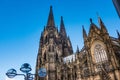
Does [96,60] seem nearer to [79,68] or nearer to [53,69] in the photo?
[79,68]

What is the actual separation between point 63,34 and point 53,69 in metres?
20.3

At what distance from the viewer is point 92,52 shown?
94.8ft

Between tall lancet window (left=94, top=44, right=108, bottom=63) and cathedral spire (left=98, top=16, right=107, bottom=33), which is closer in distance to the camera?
tall lancet window (left=94, top=44, right=108, bottom=63)

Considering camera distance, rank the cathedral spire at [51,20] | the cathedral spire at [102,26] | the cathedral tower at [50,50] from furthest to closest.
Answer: the cathedral spire at [51,20] < the cathedral tower at [50,50] < the cathedral spire at [102,26]

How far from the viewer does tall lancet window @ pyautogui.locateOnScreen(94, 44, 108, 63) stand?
89.1ft

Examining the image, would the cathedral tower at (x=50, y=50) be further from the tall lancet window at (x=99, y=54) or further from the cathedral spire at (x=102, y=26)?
the cathedral spire at (x=102, y=26)

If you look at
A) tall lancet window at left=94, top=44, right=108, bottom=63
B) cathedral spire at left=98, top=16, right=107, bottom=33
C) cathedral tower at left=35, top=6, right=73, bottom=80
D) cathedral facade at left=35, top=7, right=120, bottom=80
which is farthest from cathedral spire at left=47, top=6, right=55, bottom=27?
tall lancet window at left=94, top=44, right=108, bottom=63

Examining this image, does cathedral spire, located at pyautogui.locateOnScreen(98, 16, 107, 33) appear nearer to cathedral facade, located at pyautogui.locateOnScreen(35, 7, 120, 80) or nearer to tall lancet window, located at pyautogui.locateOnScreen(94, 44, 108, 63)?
cathedral facade, located at pyautogui.locateOnScreen(35, 7, 120, 80)

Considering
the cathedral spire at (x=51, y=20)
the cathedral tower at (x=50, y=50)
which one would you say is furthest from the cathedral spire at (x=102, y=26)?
the cathedral spire at (x=51, y=20)

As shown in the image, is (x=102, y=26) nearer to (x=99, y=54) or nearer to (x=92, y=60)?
(x=99, y=54)

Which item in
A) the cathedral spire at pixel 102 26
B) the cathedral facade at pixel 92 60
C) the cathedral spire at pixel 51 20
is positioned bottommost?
the cathedral facade at pixel 92 60

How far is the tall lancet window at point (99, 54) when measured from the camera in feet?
89.1

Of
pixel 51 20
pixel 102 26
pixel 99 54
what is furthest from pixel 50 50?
pixel 102 26

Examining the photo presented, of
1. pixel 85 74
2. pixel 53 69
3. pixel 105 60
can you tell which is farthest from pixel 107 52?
pixel 53 69
